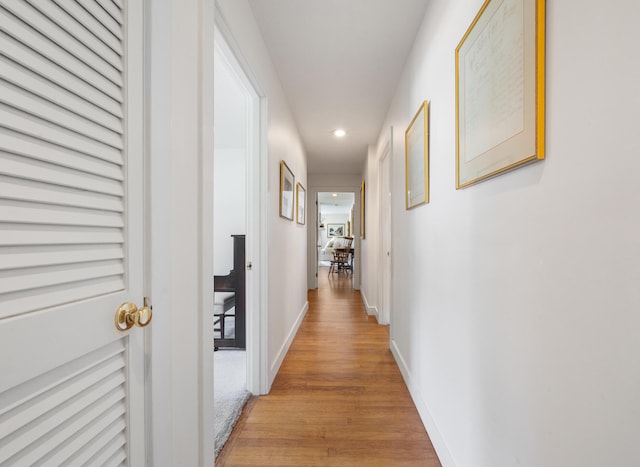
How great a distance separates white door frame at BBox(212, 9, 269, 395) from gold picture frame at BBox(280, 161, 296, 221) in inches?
20.9

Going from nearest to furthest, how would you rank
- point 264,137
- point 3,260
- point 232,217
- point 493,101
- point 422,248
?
point 3,260 < point 493,101 < point 422,248 < point 264,137 < point 232,217

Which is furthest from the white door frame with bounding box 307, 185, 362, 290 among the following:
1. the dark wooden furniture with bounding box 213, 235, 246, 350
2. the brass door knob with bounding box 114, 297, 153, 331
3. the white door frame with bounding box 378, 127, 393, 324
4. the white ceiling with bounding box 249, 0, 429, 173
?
the brass door knob with bounding box 114, 297, 153, 331

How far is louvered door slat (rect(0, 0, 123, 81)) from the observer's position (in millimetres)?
512

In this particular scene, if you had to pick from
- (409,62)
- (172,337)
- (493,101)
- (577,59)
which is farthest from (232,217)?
(577,59)

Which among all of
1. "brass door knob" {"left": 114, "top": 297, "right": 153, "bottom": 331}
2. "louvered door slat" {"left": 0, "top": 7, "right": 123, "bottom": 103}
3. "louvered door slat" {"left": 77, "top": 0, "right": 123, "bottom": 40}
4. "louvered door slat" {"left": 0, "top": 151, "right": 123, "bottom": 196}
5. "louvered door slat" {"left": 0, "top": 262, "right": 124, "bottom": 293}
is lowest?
"brass door knob" {"left": 114, "top": 297, "right": 153, "bottom": 331}

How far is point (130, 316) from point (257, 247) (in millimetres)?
1306

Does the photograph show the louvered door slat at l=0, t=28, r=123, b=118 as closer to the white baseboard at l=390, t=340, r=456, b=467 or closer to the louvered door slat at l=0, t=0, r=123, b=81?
the louvered door slat at l=0, t=0, r=123, b=81

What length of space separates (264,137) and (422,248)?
128cm

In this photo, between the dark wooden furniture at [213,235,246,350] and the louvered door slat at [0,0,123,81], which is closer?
the louvered door slat at [0,0,123,81]

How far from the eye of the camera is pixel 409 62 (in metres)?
2.17

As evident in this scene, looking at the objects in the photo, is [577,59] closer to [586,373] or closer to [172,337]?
[586,373]

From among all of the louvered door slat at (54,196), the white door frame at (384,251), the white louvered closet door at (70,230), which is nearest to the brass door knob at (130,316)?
the white louvered closet door at (70,230)

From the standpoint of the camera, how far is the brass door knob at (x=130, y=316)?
73cm

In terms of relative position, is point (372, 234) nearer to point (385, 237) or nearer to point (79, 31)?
point (385, 237)
